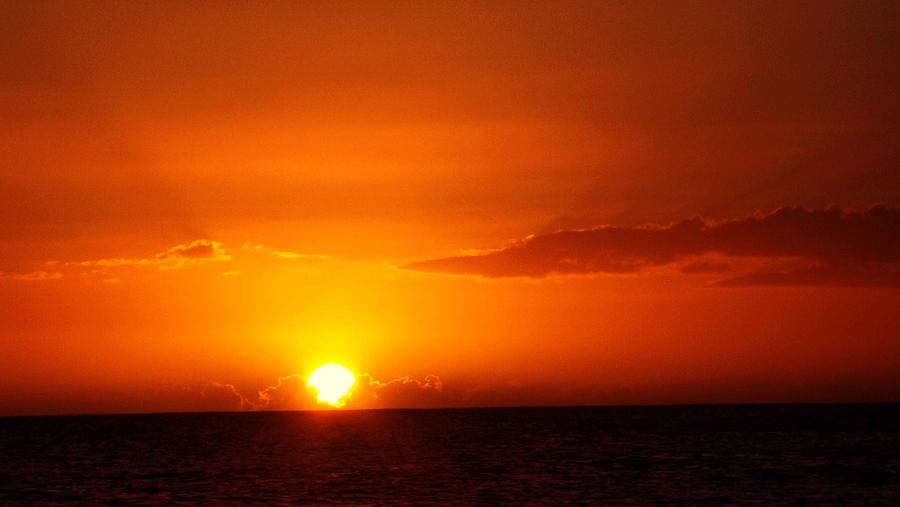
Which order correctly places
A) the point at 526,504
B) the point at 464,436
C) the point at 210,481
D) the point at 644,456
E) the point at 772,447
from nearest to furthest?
the point at 526,504
the point at 210,481
the point at 644,456
the point at 772,447
the point at 464,436

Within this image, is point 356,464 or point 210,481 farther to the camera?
point 356,464

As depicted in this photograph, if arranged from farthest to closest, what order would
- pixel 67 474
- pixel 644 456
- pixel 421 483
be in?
pixel 644 456, pixel 67 474, pixel 421 483

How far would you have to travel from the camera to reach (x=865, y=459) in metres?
88.4

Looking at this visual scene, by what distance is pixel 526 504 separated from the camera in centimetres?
5859

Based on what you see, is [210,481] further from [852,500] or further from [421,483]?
[852,500]

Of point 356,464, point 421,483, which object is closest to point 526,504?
point 421,483

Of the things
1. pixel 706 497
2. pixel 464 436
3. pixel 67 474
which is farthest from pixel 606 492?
pixel 464 436

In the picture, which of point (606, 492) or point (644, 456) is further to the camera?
point (644, 456)

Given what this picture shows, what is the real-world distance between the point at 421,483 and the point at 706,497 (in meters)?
18.4

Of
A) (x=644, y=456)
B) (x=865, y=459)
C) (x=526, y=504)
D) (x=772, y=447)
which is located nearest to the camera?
(x=526, y=504)

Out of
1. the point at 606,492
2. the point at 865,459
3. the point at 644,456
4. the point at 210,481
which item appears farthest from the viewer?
the point at 644,456

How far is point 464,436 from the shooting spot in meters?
147

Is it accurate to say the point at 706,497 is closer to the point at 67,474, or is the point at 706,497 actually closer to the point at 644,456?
the point at 644,456

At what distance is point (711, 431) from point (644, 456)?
189 feet
